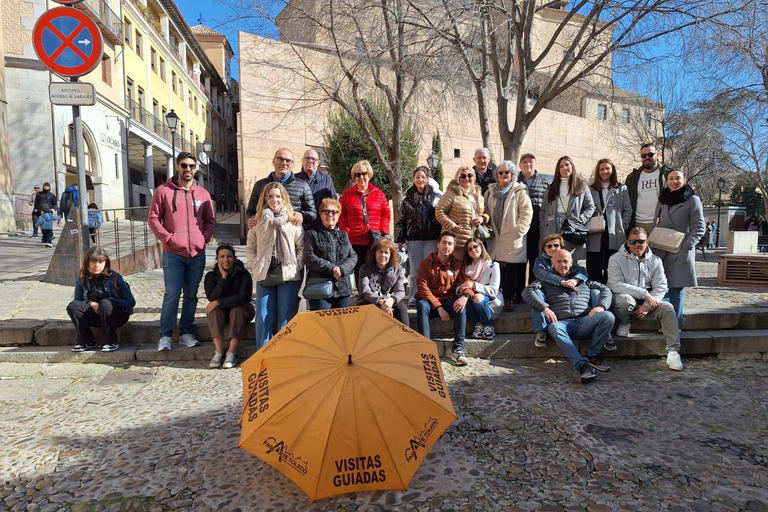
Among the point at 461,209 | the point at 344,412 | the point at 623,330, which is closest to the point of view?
the point at 344,412

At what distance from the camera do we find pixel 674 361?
15.1 feet

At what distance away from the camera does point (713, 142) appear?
74.0ft

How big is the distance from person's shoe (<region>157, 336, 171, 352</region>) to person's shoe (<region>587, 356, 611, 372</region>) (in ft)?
14.0

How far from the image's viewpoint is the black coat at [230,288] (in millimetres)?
4816

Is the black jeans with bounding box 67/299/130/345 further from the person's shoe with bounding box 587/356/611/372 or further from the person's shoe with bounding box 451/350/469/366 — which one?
the person's shoe with bounding box 587/356/611/372

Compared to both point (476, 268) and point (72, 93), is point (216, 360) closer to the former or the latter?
point (476, 268)

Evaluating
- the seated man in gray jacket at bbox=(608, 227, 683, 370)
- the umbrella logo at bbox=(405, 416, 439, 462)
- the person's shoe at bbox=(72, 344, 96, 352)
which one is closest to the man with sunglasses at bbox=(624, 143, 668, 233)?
the seated man in gray jacket at bbox=(608, 227, 683, 370)

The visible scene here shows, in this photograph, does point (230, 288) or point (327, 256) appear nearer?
point (327, 256)

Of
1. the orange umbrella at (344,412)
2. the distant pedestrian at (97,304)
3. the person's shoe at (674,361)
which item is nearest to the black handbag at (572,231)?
the person's shoe at (674,361)

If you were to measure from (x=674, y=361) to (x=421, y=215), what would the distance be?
2.94m

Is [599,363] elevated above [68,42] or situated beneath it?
situated beneath

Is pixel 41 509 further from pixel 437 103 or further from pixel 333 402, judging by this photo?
pixel 437 103

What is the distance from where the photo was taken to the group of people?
15.4 feet

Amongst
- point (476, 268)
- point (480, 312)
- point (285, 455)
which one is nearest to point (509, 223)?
point (476, 268)
